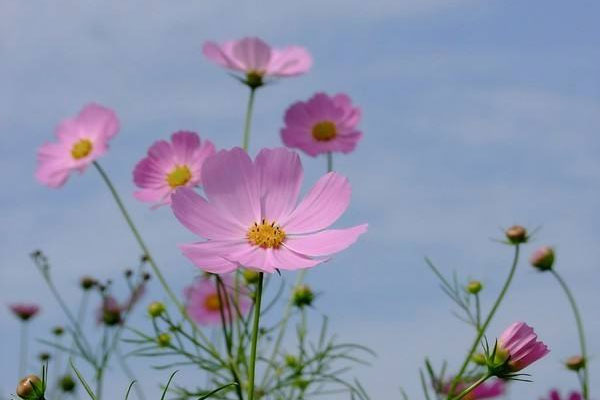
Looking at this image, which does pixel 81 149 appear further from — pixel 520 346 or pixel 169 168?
pixel 520 346

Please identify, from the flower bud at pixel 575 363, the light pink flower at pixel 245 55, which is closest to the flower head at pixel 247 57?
the light pink flower at pixel 245 55

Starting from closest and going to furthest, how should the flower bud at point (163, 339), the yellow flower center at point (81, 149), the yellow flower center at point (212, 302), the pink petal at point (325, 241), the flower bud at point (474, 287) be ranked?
1. the pink petal at point (325, 241)
2. the flower bud at point (474, 287)
3. the flower bud at point (163, 339)
4. the yellow flower center at point (81, 149)
5. the yellow flower center at point (212, 302)

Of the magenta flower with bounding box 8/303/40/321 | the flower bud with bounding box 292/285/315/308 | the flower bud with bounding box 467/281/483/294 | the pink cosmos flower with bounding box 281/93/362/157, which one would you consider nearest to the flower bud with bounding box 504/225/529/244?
the flower bud with bounding box 467/281/483/294

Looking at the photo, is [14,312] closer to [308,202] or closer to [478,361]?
[478,361]

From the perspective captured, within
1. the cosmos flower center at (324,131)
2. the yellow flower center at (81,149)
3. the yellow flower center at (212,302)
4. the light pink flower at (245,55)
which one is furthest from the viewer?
the yellow flower center at (212,302)

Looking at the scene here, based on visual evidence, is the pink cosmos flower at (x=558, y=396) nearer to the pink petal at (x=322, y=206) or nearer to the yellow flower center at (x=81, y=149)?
the pink petal at (x=322, y=206)

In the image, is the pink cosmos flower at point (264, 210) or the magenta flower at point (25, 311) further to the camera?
the magenta flower at point (25, 311)

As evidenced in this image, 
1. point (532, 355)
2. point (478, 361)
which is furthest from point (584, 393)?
point (532, 355)
